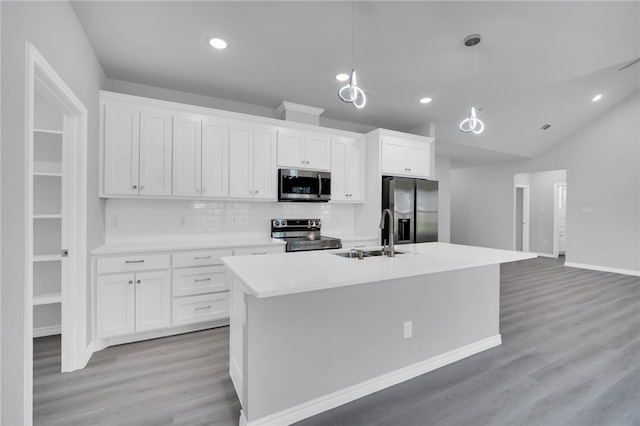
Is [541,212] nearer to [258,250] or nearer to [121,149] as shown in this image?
[258,250]

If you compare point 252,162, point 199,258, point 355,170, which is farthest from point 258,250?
point 355,170

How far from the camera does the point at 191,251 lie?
2.95m

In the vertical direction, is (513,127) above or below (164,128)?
above

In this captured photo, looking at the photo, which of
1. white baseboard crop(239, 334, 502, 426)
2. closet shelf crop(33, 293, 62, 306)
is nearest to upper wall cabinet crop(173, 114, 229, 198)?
closet shelf crop(33, 293, 62, 306)

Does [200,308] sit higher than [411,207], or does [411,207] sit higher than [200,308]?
[411,207]

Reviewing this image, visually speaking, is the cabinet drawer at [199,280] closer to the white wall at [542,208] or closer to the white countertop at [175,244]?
the white countertop at [175,244]

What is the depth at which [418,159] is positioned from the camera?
4617 mm

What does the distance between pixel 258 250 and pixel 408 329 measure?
5.83 feet

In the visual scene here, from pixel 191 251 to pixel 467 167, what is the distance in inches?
327

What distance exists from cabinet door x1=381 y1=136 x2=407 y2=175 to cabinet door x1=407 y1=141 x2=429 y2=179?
0.34 feet

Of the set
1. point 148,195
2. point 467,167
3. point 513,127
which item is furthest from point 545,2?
point 467,167

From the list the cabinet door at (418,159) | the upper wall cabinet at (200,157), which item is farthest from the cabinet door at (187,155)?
the cabinet door at (418,159)

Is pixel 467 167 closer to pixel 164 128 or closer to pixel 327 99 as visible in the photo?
pixel 327 99

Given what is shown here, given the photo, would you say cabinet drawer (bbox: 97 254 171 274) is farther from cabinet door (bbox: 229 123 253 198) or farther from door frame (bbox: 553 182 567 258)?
door frame (bbox: 553 182 567 258)
